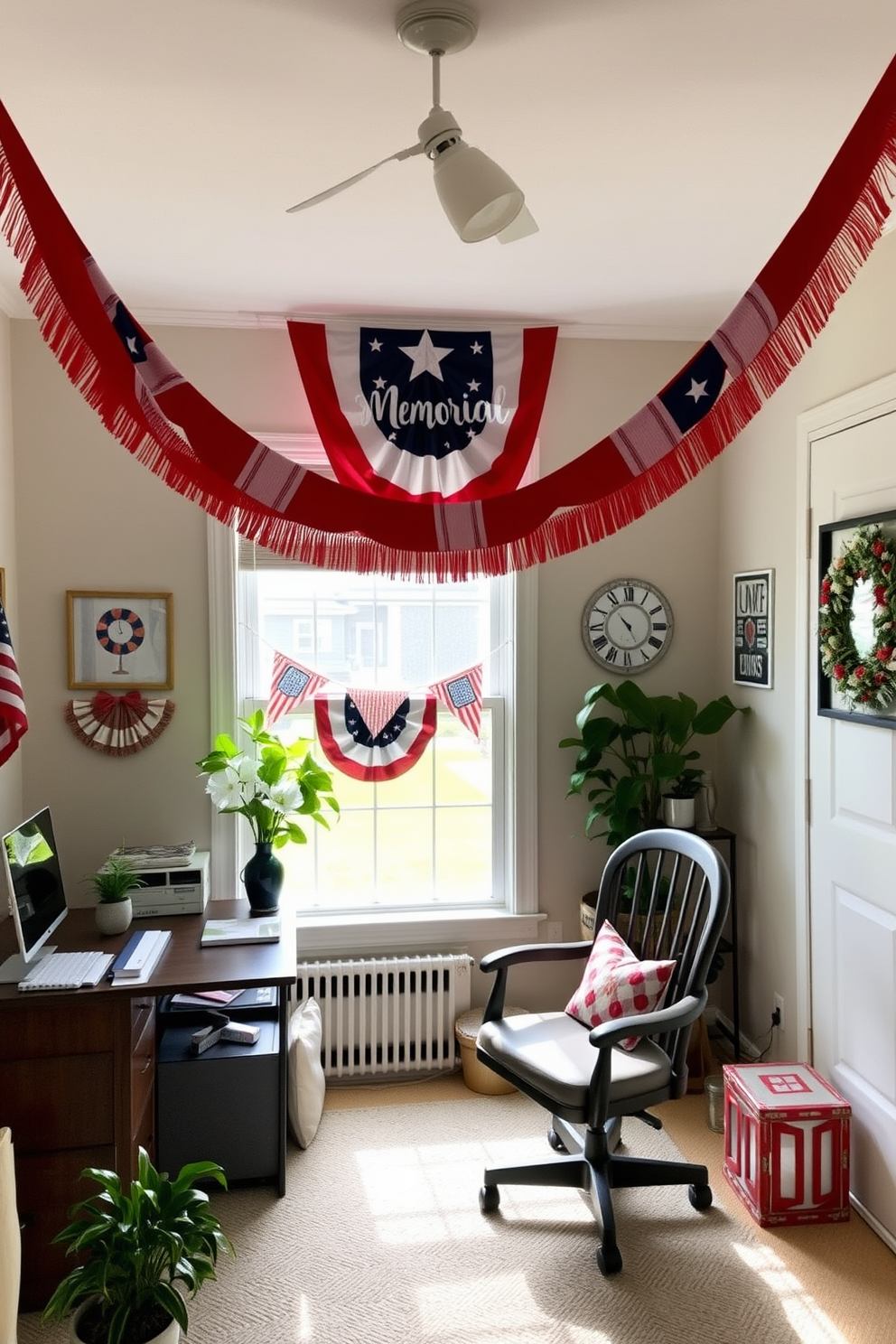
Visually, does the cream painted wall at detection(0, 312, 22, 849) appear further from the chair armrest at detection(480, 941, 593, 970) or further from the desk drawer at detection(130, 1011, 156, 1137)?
the chair armrest at detection(480, 941, 593, 970)

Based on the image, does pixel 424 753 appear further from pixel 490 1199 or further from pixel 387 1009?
pixel 490 1199

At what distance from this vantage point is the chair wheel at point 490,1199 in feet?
8.79

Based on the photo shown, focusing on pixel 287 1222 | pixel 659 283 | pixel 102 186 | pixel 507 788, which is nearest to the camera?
pixel 102 186

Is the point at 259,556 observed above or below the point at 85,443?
below

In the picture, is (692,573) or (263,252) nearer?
(263,252)

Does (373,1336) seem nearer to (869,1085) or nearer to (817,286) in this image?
(869,1085)

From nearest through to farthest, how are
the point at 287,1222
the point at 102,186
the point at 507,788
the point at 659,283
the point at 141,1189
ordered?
the point at 141,1189, the point at 102,186, the point at 287,1222, the point at 659,283, the point at 507,788

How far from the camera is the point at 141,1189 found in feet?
6.33

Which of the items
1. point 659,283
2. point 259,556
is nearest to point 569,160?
point 659,283

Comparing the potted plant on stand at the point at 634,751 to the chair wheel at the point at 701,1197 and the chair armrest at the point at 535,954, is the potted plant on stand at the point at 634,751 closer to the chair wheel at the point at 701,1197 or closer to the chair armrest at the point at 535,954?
the chair armrest at the point at 535,954

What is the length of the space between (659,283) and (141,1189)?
9.31 feet

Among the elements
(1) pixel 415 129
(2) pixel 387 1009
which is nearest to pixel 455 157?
(1) pixel 415 129

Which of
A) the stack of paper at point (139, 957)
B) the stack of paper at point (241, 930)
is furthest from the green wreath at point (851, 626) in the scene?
the stack of paper at point (139, 957)

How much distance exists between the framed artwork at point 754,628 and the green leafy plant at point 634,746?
0.13 metres
